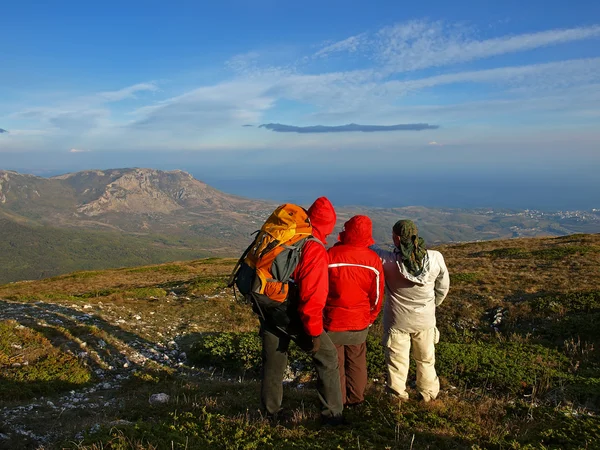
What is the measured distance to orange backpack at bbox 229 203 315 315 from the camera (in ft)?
20.0

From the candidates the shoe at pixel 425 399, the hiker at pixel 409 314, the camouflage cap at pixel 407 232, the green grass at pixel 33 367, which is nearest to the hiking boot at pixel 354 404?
the hiker at pixel 409 314

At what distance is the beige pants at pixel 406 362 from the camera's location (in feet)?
24.7

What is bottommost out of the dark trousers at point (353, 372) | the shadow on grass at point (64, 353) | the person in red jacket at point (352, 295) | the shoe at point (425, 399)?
→ the shadow on grass at point (64, 353)

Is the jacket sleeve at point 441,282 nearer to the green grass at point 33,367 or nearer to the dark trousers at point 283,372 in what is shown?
the dark trousers at point 283,372

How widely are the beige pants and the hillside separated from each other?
41cm

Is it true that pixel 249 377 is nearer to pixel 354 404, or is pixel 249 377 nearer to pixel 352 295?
pixel 354 404

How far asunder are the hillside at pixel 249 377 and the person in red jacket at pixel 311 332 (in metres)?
0.42

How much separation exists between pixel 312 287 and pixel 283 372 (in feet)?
5.84

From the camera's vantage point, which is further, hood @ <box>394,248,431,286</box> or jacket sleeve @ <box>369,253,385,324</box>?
hood @ <box>394,248,431,286</box>

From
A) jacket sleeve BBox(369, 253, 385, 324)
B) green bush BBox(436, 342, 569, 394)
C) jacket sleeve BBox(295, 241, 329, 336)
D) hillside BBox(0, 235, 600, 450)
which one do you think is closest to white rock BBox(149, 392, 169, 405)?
hillside BBox(0, 235, 600, 450)

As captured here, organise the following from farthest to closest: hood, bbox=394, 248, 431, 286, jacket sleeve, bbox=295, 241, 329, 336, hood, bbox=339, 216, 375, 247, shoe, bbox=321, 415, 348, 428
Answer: hood, bbox=394, 248, 431, 286 < hood, bbox=339, 216, 375, 247 < shoe, bbox=321, 415, 348, 428 < jacket sleeve, bbox=295, 241, 329, 336

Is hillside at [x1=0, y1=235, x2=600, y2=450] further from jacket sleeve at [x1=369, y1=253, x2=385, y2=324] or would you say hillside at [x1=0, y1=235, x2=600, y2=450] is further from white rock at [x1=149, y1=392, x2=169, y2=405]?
jacket sleeve at [x1=369, y1=253, x2=385, y2=324]

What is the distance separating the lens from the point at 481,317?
564 inches

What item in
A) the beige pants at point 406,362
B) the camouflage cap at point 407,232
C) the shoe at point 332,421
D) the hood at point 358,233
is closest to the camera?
the shoe at point 332,421
